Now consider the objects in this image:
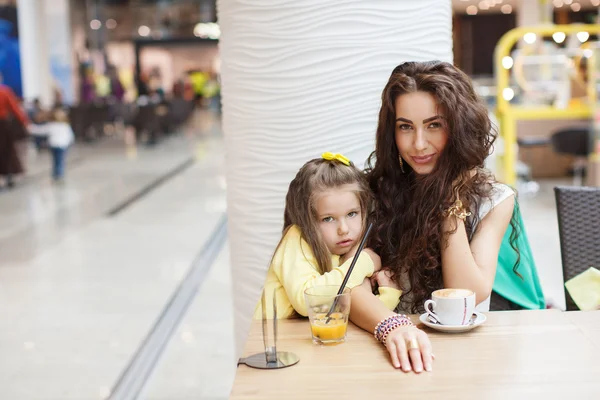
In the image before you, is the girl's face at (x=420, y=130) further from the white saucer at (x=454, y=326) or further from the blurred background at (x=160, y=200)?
the blurred background at (x=160, y=200)

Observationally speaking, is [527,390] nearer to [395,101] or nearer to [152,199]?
[395,101]

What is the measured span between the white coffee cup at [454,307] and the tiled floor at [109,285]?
5.44ft

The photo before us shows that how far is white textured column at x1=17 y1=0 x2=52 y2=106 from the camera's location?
1714 centimetres

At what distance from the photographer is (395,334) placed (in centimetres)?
150

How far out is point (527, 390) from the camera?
1.29 metres

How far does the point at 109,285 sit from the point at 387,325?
12.6 feet

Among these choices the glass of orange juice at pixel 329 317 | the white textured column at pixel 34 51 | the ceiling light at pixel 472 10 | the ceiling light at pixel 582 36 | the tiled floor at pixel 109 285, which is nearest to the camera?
the glass of orange juice at pixel 329 317

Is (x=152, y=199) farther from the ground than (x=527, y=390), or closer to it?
closer to it

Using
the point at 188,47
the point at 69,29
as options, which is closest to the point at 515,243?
the point at 69,29

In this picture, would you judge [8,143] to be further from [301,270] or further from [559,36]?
[301,270]

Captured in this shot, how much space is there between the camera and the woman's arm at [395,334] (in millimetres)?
1411

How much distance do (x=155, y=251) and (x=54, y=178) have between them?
5115mm

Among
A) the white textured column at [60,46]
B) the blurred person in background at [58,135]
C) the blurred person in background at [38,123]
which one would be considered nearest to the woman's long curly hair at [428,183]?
the blurred person in background at [58,135]

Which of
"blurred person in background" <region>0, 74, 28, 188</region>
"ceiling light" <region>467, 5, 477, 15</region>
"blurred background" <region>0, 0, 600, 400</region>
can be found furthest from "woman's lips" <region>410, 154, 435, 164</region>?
"ceiling light" <region>467, 5, 477, 15</region>
